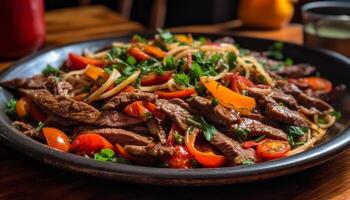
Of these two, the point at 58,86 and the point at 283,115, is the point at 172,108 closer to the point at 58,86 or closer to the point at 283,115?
the point at 283,115

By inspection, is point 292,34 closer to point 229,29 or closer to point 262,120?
point 229,29

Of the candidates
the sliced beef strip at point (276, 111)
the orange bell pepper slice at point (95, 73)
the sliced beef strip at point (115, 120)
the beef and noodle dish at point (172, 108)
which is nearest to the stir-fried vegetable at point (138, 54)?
the beef and noodle dish at point (172, 108)

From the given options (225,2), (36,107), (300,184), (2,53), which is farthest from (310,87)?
(225,2)

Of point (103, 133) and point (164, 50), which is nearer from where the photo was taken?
point (103, 133)

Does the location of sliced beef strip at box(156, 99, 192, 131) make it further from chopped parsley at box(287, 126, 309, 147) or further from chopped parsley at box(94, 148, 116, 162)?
chopped parsley at box(287, 126, 309, 147)

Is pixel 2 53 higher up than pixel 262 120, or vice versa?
pixel 262 120

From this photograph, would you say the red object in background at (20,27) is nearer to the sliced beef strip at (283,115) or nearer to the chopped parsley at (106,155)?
the chopped parsley at (106,155)

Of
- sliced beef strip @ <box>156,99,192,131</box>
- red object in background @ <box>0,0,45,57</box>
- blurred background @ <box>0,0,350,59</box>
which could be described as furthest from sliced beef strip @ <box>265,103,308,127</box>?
red object in background @ <box>0,0,45,57</box>
